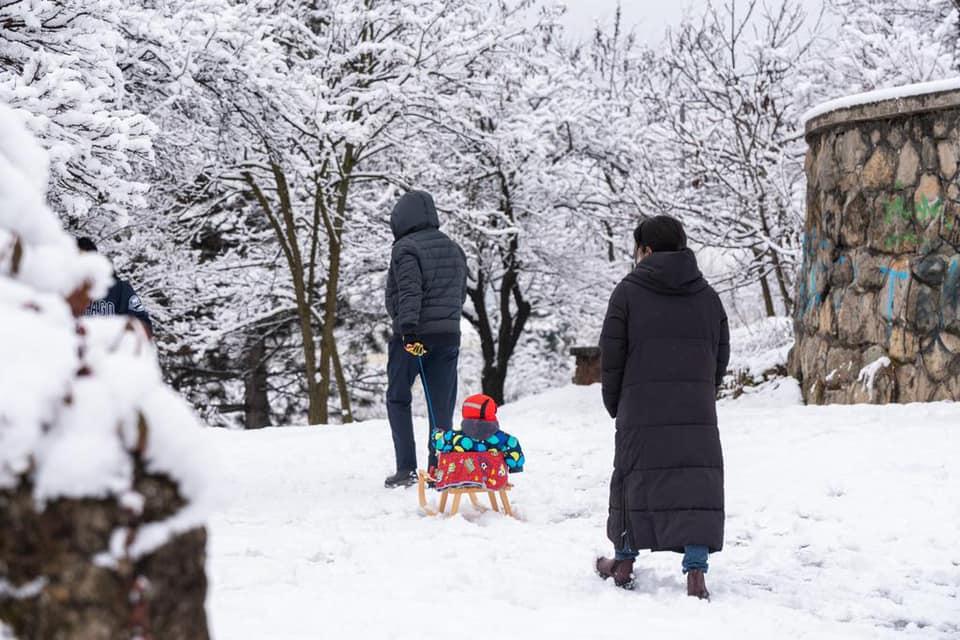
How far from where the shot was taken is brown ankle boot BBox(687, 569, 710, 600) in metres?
3.91

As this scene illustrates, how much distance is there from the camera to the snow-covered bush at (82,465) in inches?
48.9

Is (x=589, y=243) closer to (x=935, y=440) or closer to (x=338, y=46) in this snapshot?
(x=338, y=46)

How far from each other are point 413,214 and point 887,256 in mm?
4446

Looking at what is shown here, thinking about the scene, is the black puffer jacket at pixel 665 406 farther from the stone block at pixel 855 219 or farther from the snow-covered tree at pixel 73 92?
the stone block at pixel 855 219

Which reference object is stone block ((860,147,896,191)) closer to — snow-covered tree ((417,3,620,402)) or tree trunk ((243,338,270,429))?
snow-covered tree ((417,3,620,402))

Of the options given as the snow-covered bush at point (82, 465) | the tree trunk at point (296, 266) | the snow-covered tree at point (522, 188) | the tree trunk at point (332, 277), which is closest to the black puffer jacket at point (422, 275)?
the snow-covered bush at point (82, 465)

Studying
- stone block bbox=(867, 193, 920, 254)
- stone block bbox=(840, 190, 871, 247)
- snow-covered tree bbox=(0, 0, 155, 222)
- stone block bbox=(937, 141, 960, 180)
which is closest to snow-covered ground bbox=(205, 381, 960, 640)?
stone block bbox=(867, 193, 920, 254)

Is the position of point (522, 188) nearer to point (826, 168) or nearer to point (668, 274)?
point (826, 168)

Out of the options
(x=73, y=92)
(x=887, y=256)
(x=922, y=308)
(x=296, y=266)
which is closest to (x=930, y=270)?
(x=922, y=308)

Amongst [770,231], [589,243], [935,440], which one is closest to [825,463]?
[935,440]

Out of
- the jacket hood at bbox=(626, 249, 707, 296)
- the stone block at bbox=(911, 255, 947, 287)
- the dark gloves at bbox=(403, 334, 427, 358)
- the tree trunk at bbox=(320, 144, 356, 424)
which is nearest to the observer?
the jacket hood at bbox=(626, 249, 707, 296)

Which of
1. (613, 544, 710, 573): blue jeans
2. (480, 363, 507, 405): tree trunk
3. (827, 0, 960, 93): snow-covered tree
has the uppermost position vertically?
(827, 0, 960, 93): snow-covered tree

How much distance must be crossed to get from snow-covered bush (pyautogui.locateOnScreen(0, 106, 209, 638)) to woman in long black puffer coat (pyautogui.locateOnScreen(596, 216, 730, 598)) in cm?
276

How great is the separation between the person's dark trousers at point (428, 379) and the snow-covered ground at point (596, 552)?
49cm
